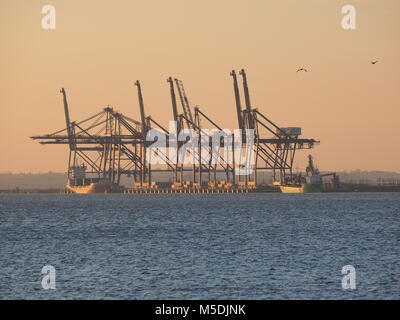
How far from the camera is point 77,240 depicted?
222 ft

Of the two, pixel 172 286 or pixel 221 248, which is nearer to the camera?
pixel 172 286

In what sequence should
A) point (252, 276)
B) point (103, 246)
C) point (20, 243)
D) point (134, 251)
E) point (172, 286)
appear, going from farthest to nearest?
point (20, 243) < point (103, 246) < point (134, 251) < point (252, 276) < point (172, 286)

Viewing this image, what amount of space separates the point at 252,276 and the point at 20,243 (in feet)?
86.1

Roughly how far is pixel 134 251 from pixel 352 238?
17.9 metres

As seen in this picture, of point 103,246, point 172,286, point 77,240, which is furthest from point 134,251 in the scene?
point 172,286

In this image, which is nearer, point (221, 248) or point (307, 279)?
point (307, 279)

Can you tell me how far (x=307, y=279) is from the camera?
42.9m

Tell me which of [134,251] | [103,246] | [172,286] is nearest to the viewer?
[172,286]
